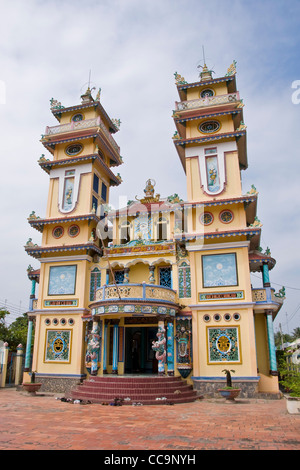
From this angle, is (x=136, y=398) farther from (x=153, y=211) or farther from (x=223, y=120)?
(x=223, y=120)

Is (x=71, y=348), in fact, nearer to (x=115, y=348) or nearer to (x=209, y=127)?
(x=115, y=348)

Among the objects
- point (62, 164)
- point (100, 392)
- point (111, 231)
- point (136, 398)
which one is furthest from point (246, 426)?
point (62, 164)

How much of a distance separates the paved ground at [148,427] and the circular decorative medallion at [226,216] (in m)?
8.05

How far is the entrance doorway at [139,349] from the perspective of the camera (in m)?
18.6

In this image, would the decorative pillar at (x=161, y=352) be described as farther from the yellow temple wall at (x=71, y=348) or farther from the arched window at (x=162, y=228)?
the arched window at (x=162, y=228)

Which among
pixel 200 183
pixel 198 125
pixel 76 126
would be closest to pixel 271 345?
pixel 200 183

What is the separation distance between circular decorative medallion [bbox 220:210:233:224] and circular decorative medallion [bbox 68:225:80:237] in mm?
7587

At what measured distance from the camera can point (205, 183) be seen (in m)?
18.3

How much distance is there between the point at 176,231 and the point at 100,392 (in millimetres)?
7801

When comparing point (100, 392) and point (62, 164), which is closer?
point (100, 392)

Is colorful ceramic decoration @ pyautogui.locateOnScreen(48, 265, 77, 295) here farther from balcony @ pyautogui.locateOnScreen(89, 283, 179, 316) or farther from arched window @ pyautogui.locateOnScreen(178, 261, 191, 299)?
arched window @ pyautogui.locateOnScreen(178, 261, 191, 299)

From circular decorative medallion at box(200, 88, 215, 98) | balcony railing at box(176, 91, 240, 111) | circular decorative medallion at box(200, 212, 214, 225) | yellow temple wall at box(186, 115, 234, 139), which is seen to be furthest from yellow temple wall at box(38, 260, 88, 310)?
circular decorative medallion at box(200, 88, 215, 98)

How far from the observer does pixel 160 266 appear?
18.4 m

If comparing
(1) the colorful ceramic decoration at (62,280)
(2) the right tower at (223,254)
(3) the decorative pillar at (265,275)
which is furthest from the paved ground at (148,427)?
(1) the colorful ceramic decoration at (62,280)
